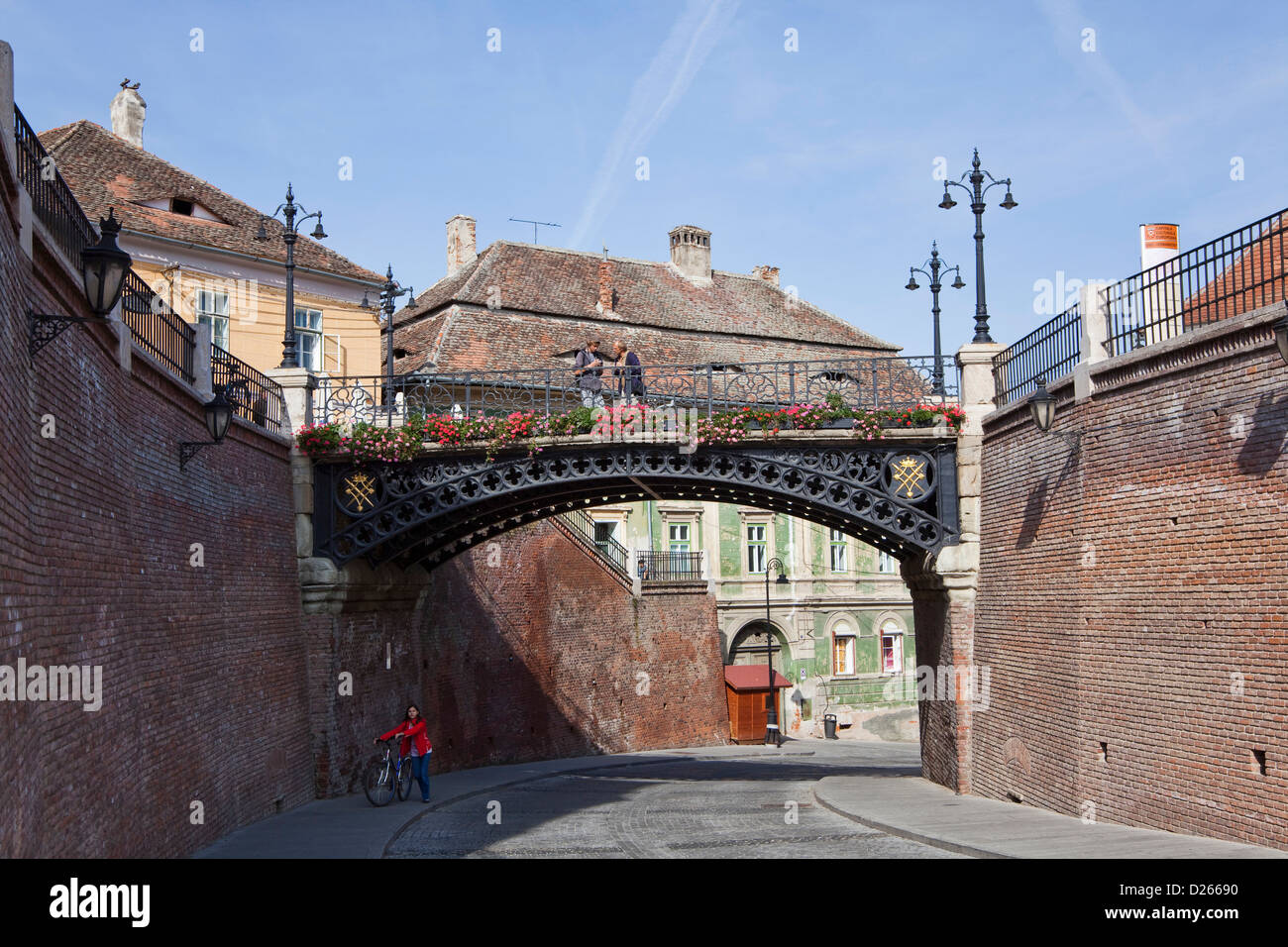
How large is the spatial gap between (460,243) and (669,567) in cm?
1424

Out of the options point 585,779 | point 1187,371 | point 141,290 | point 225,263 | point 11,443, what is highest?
point 225,263

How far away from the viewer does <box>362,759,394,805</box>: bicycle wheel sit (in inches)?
795

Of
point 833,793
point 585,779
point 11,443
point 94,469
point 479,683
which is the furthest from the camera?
point 479,683

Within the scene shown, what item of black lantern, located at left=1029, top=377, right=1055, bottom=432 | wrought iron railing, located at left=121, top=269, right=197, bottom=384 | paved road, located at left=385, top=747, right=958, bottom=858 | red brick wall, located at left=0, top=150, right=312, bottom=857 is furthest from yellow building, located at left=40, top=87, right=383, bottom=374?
black lantern, located at left=1029, top=377, right=1055, bottom=432

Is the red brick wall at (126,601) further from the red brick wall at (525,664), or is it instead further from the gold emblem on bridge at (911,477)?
the gold emblem on bridge at (911,477)

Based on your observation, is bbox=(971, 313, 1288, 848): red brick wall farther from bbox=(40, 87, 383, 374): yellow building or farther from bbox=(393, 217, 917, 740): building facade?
bbox=(393, 217, 917, 740): building facade

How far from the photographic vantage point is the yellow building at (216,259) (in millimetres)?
28344

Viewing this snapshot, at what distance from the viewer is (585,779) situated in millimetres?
28234

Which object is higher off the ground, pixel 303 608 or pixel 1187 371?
pixel 1187 371

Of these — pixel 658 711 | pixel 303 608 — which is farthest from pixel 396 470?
pixel 658 711

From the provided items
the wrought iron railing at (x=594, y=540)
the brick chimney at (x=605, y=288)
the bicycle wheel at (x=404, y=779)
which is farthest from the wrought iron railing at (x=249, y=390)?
the brick chimney at (x=605, y=288)

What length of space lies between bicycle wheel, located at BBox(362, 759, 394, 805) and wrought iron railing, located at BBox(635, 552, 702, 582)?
64.0 feet

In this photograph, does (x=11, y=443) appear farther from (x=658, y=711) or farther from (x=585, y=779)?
(x=658, y=711)

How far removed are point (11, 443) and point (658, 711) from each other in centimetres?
3119
